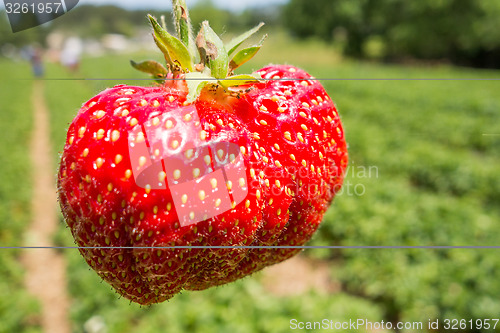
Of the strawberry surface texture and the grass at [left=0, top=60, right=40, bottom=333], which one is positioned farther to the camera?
the grass at [left=0, top=60, right=40, bottom=333]

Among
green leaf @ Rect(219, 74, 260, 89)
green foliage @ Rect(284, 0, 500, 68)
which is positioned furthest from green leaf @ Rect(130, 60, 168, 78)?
green foliage @ Rect(284, 0, 500, 68)

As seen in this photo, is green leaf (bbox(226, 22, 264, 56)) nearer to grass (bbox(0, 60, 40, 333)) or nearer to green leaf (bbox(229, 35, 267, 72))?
green leaf (bbox(229, 35, 267, 72))

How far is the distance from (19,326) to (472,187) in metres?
5.23

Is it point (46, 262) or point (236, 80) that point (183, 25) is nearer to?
→ point (236, 80)

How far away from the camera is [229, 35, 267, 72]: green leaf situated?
0.52 meters

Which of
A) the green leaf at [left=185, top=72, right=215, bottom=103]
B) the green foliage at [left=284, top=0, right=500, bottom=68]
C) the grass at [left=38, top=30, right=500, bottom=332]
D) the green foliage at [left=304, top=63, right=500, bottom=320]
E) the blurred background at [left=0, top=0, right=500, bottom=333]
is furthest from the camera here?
the green foliage at [left=284, top=0, right=500, bottom=68]

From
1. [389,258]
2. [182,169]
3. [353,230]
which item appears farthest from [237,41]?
[353,230]

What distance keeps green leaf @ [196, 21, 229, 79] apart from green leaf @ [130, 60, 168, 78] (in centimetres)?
9

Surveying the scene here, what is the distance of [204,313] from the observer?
343 cm

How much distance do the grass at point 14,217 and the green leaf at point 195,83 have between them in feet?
12.4

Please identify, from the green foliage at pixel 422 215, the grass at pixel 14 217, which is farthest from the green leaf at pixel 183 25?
the grass at pixel 14 217

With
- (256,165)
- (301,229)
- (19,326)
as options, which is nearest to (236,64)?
(256,165)

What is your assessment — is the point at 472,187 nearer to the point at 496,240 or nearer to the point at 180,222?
the point at 496,240

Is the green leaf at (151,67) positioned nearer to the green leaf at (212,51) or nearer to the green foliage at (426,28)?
the green leaf at (212,51)
